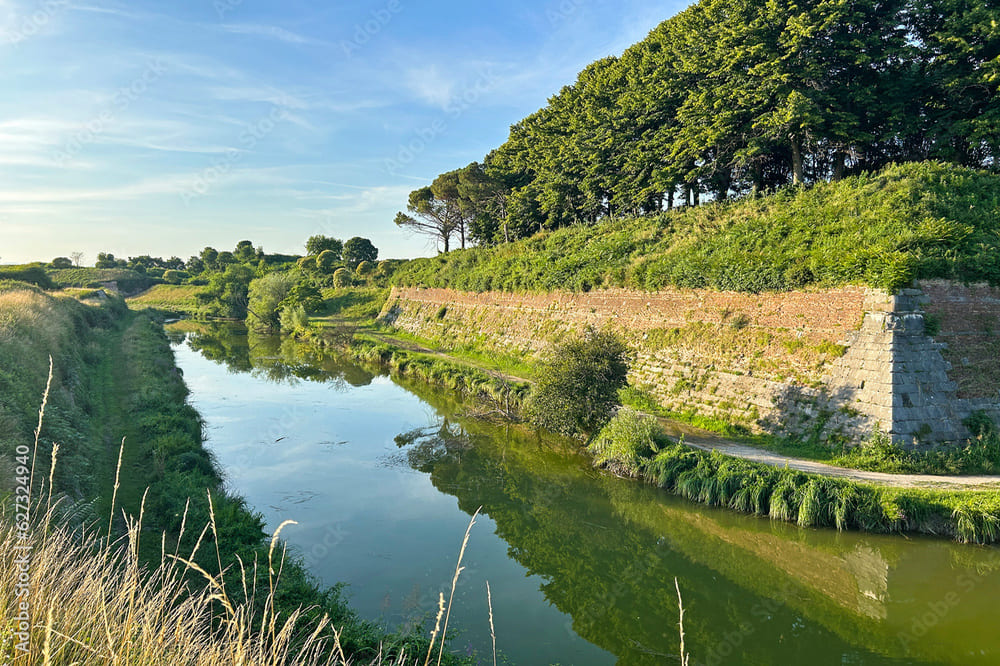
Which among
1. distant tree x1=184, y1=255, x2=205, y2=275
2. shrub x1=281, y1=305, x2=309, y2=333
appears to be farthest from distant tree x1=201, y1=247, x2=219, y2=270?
shrub x1=281, y1=305, x2=309, y2=333

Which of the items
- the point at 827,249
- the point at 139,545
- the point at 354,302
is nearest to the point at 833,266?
the point at 827,249

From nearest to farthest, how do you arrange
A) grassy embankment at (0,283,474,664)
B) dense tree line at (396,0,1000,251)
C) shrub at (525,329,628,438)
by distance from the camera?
grassy embankment at (0,283,474,664) < shrub at (525,329,628,438) < dense tree line at (396,0,1000,251)

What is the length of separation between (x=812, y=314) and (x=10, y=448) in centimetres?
1672

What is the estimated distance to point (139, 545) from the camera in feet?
20.0

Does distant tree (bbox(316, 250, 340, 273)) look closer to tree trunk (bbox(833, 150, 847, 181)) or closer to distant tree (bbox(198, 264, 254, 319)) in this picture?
distant tree (bbox(198, 264, 254, 319))

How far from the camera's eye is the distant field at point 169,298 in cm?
6181

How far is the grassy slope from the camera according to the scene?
11.9m

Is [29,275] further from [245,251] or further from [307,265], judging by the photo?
[245,251]

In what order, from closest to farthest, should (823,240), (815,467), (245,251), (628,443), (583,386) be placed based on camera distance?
(815,467), (628,443), (583,386), (823,240), (245,251)

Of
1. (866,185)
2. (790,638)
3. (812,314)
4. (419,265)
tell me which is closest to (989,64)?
(866,185)

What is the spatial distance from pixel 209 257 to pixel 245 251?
8218mm

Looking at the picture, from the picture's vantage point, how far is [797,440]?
1194cm

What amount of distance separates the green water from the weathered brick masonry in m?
3.50

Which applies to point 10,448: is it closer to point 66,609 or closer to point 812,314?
point 66,609
